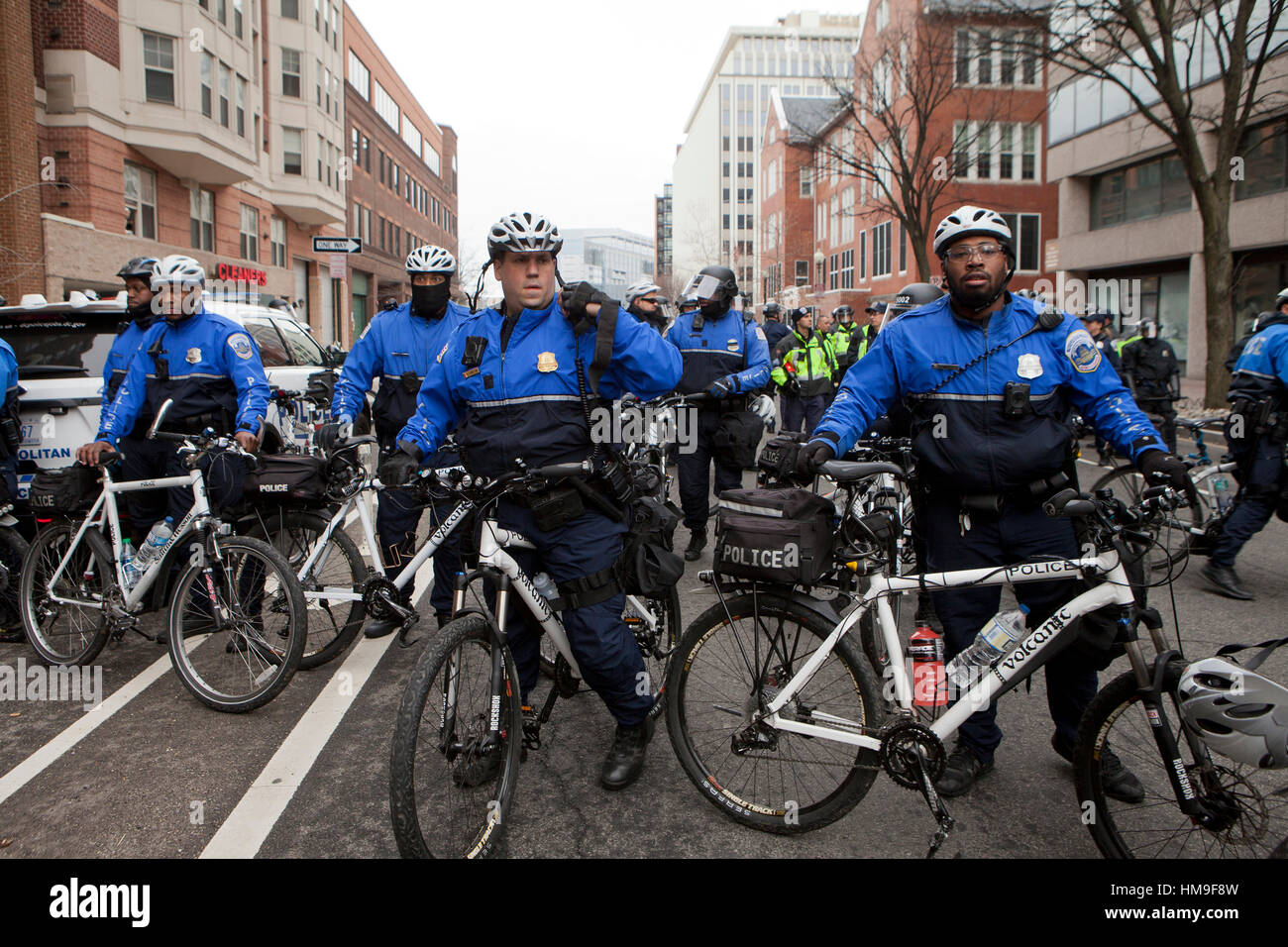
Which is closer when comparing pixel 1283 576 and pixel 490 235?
pixel 490 235

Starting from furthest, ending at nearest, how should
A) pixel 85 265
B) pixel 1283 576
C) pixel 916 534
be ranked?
pixel 85 265 → pixel 1283 576 → pixel 916 534

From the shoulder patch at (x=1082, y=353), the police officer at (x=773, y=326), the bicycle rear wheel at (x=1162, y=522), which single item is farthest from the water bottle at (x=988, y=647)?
the police officer at (x=773, y=326)

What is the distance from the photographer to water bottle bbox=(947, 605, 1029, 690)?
3.14 metres

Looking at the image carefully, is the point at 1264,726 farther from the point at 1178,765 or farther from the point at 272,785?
the point at 272,785

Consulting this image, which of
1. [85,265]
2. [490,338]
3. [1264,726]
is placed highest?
[85,265]

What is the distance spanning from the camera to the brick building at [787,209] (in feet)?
226

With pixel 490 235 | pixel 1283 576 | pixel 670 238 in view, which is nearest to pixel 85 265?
pixel 490 235

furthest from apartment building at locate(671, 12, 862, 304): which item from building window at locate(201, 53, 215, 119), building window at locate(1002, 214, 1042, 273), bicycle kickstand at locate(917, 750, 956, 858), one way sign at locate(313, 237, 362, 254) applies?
bicycle kickstand at locate(917, 750, 956, 858)

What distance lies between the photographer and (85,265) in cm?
2002

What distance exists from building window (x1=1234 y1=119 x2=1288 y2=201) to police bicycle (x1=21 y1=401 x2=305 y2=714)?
86.1 ft

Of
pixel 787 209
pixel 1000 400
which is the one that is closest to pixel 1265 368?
pixel 1000 400

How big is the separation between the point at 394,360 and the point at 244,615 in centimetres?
183

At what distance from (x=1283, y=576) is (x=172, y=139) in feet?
80.7

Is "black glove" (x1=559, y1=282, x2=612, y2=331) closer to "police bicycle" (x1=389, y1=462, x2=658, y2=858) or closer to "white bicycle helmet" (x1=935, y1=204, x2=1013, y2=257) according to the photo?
"police bicycle" (x1=389, y1=462, x2=658, y2=858)
